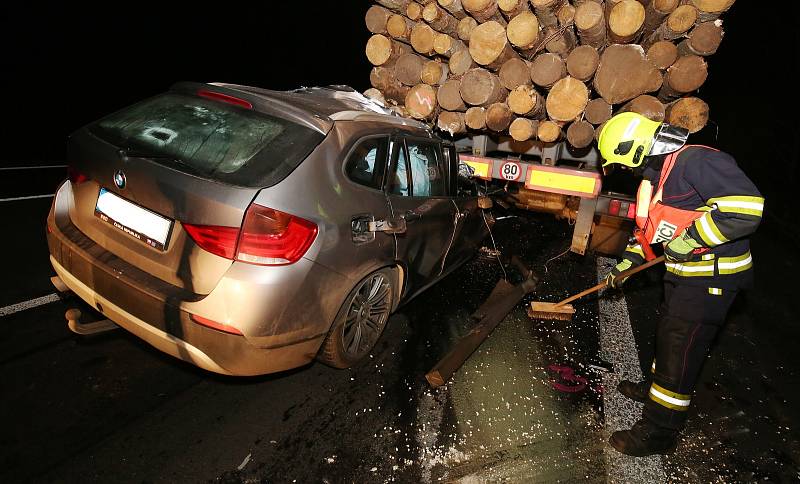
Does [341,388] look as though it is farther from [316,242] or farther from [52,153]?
[52,153]

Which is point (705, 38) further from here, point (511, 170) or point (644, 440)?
point (644, 440)

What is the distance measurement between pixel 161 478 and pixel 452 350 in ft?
6.43

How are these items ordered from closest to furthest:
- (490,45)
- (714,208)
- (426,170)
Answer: (714,208)
(426,170)
(490,45)

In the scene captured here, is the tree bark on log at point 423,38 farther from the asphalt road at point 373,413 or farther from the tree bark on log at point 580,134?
the asphalt road at point 373,413

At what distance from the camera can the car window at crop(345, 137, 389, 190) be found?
2473mm

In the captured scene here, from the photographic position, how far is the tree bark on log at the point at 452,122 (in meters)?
4.73

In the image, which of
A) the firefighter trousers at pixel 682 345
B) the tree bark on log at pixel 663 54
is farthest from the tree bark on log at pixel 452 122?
the firefighter trousers at pixel 682 345

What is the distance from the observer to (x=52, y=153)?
876 cm

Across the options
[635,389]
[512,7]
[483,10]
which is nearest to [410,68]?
[483,10]

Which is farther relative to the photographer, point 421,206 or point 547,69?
point 547,69

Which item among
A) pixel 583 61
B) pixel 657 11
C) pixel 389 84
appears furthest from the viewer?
pixel 389 84

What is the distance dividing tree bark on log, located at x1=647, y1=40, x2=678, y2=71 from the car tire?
121 inches

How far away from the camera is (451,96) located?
4555mm

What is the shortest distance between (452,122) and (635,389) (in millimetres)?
3206
